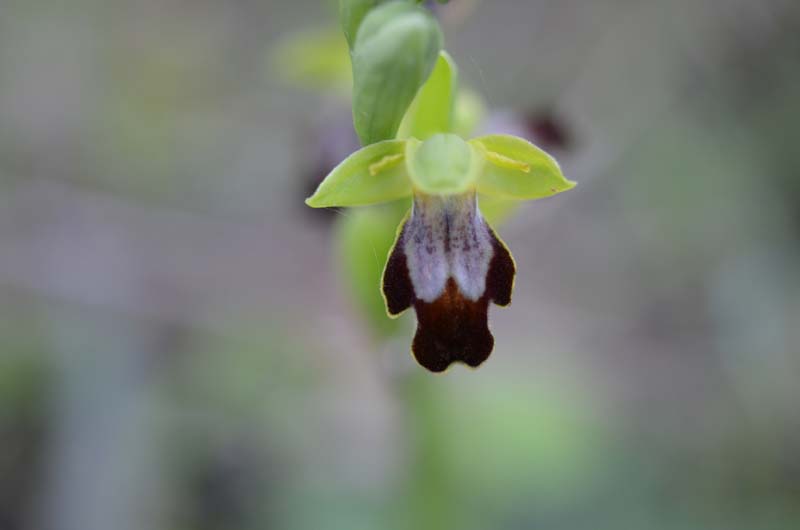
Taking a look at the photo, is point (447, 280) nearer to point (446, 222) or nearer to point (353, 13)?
point (446, 222)

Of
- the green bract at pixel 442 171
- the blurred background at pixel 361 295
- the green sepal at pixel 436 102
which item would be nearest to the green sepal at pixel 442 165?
the green bract at pixel 442 171

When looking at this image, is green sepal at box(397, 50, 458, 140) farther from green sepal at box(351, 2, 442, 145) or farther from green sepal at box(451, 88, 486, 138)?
green sepal at box(351, 2, 442, 145)

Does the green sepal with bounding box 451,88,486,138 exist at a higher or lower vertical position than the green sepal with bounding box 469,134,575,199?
higher

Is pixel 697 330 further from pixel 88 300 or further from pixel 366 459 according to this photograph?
pixel 88 300

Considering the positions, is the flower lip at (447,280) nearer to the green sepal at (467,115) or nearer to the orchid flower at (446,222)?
Answer: the orchid flower at (446,222)

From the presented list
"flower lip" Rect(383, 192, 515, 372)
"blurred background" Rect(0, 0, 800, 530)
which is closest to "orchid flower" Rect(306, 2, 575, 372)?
"flower lip" Rect(383, 192, 515, 372)

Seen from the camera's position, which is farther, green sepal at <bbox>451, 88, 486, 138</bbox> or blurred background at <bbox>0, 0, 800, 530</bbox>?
blurred background at <bbox>0, 0, 800, 530</bbox>

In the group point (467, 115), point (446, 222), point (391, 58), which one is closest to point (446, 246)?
point (446, 222)
